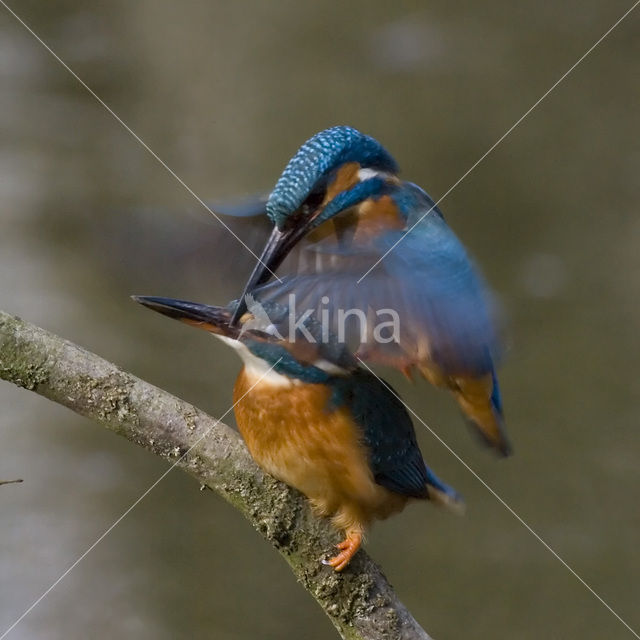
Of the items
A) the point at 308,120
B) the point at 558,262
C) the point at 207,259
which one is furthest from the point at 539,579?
the point at 207,259

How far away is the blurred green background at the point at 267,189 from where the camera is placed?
2.92 m

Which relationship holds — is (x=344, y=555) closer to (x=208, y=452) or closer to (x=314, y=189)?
(x=208, y=452)

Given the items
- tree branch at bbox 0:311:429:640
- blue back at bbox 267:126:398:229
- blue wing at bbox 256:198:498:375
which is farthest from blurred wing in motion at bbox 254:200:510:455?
tree branch at bbox 0:311:429:640

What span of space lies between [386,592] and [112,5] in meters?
2.24

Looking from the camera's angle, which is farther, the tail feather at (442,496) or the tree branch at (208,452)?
the tail feather at (442,496)

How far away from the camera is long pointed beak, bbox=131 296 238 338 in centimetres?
145

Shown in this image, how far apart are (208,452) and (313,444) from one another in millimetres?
250

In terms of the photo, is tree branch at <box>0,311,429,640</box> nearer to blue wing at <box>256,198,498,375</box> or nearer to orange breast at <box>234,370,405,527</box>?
orange breast at <box>234,370,405,527</box>

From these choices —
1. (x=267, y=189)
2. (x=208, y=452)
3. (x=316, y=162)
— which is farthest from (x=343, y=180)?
(x=267, y=189)

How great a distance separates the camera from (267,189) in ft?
9.44

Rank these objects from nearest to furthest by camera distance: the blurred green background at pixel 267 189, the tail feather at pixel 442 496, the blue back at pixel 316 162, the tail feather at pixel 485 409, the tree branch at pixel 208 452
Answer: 1. the tree branch at pixel 208 452
2. the blue back at pixel 316 162
3. the tail feather at pixel 485 409
4. the tail feather at pixel 442 496
5. the blurred green background at pixel 267 189

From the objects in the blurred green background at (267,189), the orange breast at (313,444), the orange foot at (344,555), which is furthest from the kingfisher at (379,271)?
the blurred green background at (267,189)

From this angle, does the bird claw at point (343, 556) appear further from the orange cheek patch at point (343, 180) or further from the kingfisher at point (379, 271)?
the orange cheek patch at point (343, 180)

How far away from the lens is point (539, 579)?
10.3 ft
